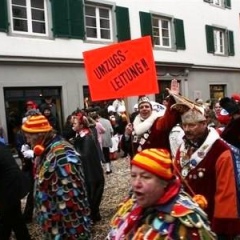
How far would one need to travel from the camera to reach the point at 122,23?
15945 millimetres

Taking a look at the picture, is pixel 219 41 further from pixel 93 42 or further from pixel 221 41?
pixel 93 42

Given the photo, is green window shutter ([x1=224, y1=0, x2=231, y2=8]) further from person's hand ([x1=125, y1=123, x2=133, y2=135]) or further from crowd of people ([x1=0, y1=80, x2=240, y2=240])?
person's hand ([x1=125, y1=123, x2=133, y2=135])

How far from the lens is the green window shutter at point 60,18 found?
13648mm

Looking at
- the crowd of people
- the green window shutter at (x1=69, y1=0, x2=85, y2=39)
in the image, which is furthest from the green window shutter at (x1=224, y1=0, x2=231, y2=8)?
the crowd of people

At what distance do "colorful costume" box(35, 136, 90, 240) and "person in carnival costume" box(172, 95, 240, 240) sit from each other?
0.84 m

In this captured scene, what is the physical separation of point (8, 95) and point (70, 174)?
9.21m

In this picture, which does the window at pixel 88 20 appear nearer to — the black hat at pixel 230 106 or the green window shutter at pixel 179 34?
the green window shutter at pixel 179 34

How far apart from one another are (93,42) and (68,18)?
1.37 metres

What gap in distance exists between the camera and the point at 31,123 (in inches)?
159

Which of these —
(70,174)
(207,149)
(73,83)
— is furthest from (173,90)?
(73,83)

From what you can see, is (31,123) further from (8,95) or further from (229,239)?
(8,95)

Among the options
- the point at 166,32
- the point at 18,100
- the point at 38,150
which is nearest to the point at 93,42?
the point at 18,100

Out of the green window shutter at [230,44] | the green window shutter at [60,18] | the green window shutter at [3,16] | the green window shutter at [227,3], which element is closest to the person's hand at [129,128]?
the green window shutter at [3,16]

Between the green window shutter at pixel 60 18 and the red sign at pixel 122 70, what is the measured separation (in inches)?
305
